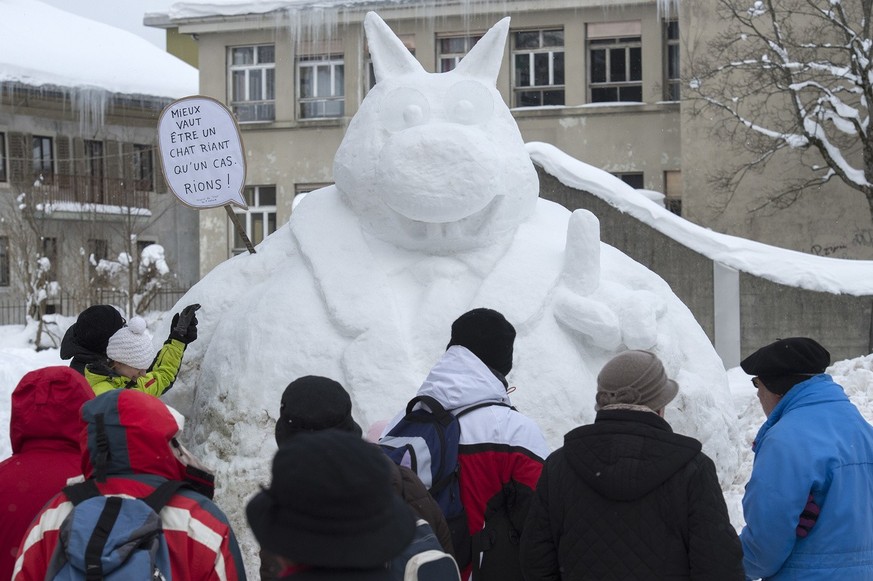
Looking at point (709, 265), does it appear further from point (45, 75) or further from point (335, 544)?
point (45, 75)

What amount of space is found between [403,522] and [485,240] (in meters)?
3.01

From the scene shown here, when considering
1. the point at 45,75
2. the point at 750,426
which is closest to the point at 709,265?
the point at 750,426

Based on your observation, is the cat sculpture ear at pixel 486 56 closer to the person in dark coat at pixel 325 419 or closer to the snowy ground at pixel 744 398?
the snowy ground at pixel 744 398

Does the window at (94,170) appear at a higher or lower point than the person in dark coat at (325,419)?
higher

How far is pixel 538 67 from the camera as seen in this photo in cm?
2166

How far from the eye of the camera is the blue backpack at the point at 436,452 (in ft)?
10.2

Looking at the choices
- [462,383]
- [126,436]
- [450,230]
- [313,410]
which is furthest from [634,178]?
[126,436]

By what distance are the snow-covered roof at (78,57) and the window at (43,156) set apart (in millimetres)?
1771

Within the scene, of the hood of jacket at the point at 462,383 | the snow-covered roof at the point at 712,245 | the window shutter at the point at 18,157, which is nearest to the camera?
the hood of jacket at the point at 462,383

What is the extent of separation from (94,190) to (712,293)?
18174 millimetres

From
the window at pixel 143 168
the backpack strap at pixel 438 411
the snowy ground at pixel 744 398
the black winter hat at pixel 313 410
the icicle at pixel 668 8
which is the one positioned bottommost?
the snowy ground at pixel 744 398

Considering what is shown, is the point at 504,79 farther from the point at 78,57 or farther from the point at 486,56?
the point at 486,56

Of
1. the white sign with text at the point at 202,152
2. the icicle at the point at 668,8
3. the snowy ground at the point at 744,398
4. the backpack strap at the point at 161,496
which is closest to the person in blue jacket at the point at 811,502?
the backpack strap at the point at 161,496

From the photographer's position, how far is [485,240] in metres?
4.85
